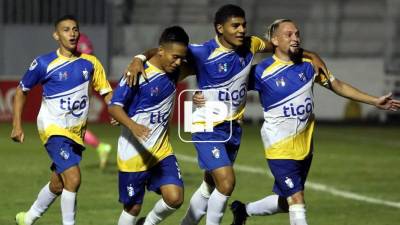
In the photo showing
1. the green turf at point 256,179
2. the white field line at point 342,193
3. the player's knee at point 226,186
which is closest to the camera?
the player's knee at point 226,186

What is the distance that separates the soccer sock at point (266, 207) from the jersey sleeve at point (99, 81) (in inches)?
68.4

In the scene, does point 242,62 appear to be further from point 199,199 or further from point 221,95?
point 199,199

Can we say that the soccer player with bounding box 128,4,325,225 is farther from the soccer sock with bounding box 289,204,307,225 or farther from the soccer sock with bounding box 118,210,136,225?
the soccer sock with bounding box 118,210,136,225

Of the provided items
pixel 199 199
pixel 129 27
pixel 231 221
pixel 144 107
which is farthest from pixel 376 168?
pixel 129 27

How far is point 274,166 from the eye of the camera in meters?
9.77

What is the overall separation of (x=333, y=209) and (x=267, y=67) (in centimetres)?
343

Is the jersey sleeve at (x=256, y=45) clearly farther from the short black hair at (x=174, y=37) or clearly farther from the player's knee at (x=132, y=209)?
the player's knee at (x=132, y=209)

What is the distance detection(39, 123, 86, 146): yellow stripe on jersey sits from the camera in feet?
34.3

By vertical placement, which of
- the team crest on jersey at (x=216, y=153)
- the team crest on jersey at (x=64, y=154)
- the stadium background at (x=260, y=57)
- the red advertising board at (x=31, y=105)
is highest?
the team crest on jersey at (x=216, y=153)

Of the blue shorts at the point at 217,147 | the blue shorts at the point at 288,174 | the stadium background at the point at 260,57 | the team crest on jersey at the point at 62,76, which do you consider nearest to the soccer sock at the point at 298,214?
the blue shorts at the point at 288,174

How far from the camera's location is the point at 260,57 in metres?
28.5

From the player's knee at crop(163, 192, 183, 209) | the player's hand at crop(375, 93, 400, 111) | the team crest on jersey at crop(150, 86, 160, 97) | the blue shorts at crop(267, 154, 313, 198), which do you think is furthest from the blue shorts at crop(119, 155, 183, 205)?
the player's hand at crop(375, 93, 400, 111)

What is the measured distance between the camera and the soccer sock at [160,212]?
9594 millimetres

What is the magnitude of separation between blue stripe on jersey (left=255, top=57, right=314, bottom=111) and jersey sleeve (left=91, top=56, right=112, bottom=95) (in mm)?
1520
